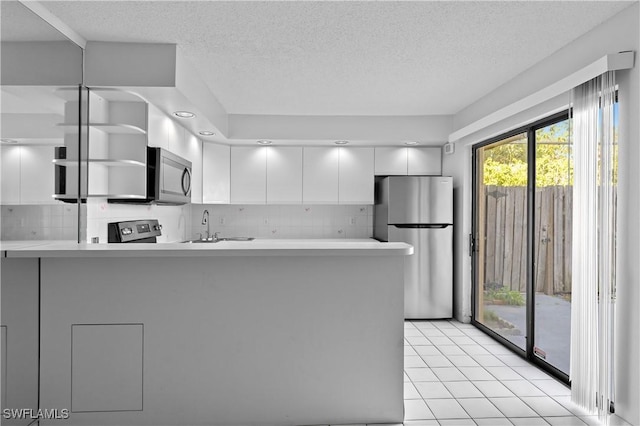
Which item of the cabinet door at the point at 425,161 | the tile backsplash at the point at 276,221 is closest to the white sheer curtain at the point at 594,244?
the cabinet door at the point at 425,161

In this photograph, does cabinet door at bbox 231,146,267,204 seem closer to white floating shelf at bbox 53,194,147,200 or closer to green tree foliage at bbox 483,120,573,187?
white floating shelf at bbox 53,194,147,200

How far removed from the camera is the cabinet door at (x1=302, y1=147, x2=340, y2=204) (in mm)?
5129

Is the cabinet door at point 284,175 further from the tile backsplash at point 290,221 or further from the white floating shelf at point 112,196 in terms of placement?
the white floating shelf at point 112,196

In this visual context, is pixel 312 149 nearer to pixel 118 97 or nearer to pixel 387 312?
pixel 118 97

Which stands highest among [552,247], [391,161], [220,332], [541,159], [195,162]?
[391,161]

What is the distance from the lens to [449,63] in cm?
307

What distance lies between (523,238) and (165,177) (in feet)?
9.80

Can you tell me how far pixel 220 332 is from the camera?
2285 millimetres

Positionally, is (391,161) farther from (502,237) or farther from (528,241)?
(528,241)

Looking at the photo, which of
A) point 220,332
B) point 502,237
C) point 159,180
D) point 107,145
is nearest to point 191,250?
point 220,332

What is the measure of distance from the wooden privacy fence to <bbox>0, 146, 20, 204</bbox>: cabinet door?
3227 mm

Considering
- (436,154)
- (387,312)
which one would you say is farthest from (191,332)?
(436,154)

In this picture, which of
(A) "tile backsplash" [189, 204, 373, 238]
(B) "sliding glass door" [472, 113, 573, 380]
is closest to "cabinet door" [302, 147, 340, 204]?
(A) "tile backsplash" [189, 204, 373, 238]

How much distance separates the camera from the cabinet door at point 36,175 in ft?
7.33
